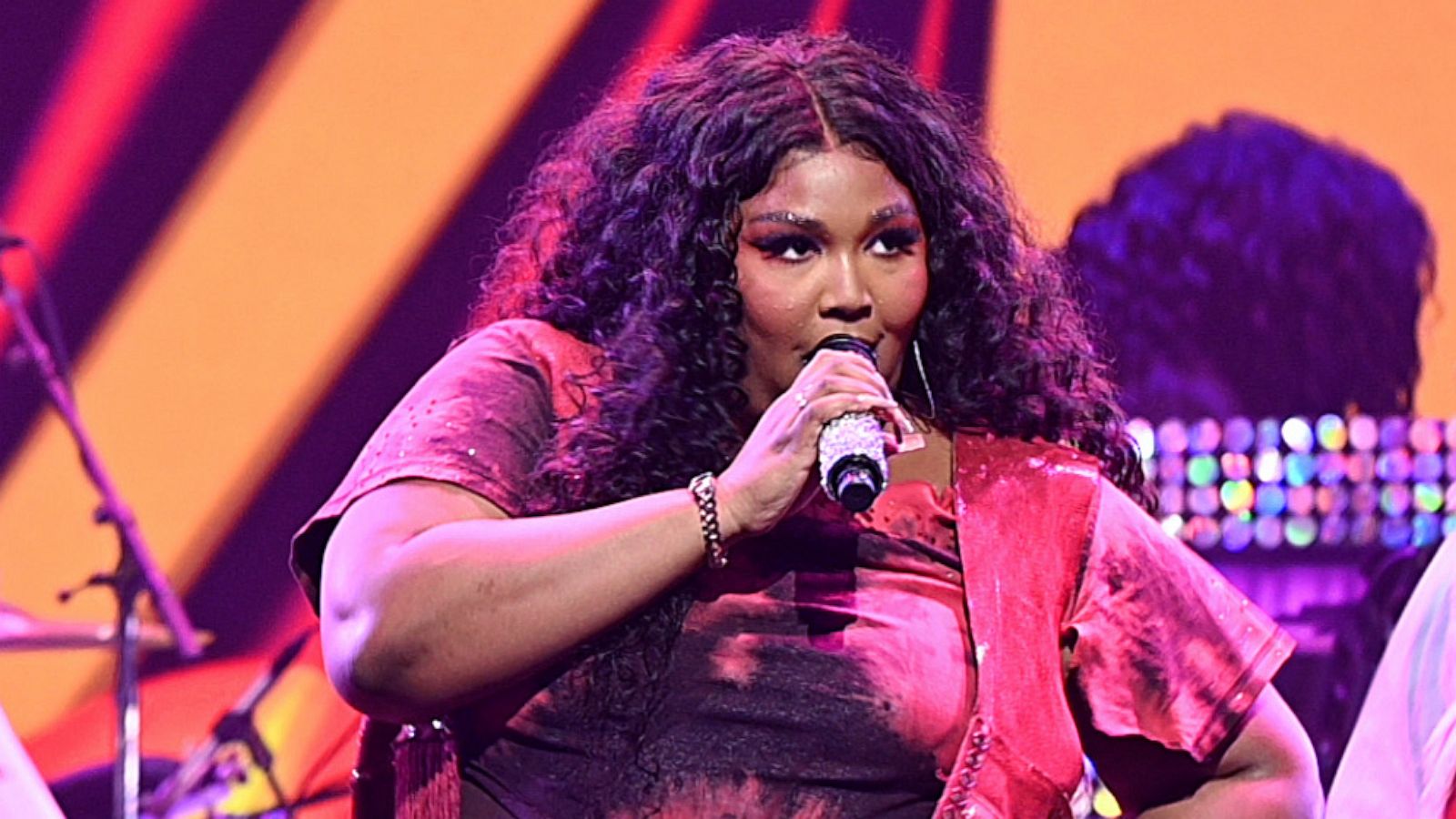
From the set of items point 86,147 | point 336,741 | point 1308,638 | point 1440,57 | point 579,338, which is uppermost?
point 1440,57

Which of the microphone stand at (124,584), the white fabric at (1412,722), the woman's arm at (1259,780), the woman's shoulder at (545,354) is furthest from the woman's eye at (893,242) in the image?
the microphone stand at (124,584)

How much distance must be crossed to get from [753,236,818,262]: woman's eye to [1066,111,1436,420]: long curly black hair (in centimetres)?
162

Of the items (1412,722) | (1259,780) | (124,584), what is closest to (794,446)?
(1259,780)

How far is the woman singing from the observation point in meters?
1.72

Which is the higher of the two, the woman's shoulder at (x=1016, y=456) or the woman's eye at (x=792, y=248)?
the woman's eye at (x=792, y=248)

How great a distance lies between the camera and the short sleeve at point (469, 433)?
1.81 m

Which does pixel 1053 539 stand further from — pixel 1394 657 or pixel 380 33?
pixel 380 33

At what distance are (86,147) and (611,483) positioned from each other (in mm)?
1870

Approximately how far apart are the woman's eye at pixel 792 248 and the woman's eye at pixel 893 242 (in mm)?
60

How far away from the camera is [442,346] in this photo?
351 cm

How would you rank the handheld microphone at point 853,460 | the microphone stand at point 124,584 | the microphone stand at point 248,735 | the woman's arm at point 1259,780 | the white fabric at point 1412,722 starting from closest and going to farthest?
the handheld microphone at point 853,460, the woman's arm at point 1259,780, the white fabric at point 1412,722, the microphone stand at point 124,584, the microphone stand at point 248,735

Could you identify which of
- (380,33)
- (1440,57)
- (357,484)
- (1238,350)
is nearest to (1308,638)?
(1238,350)

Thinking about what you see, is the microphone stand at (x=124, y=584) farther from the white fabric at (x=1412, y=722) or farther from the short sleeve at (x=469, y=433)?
the white fabric at (x=1412, y=722)

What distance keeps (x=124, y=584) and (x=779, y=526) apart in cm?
169
